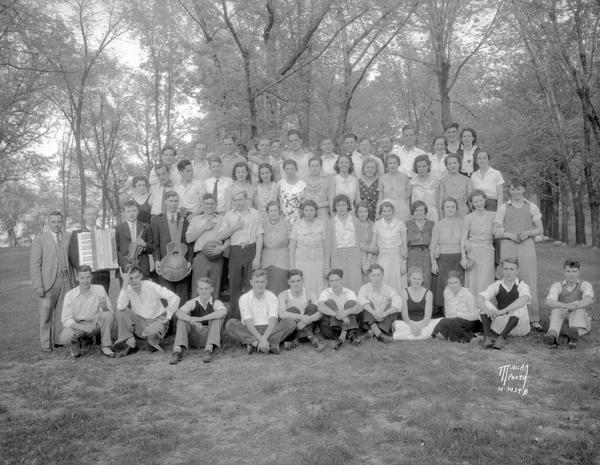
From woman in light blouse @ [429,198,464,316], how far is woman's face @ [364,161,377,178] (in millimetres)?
1180

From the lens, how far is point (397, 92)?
2839cm

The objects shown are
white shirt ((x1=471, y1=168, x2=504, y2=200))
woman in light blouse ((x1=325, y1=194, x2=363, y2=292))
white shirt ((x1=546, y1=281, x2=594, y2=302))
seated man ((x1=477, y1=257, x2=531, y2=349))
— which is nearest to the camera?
seated man ((x1=477, y1=257, x2=531, y2=349))

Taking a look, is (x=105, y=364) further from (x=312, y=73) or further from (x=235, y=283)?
(x=312, y=73)

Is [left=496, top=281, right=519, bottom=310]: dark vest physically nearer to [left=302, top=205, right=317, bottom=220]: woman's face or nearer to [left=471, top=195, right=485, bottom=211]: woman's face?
[left=471, top=195, right=485, bottom=211]: woman's face

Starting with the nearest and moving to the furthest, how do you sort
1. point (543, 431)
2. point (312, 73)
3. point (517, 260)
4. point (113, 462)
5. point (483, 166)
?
1. point (113, 462)
2. point (543, 431)
3. point (517, 260)
4. point (483, 166)
5. point (312, 73)

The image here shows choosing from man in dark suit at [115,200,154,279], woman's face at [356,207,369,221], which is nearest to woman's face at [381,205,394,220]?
woman's face at [356,207,369,221]

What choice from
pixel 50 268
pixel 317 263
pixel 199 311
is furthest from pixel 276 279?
pixel 50 268

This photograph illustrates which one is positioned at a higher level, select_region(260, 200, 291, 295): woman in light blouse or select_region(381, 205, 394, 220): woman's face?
select_region(381, 205, 394, 220): woman's face

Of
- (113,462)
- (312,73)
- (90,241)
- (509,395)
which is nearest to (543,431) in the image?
(509,395)

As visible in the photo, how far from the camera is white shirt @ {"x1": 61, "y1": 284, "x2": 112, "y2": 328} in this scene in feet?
22.1

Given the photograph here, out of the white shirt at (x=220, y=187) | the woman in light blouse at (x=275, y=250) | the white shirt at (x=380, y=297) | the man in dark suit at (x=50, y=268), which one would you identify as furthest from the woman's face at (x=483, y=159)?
the man in dark suit at (x=50, y=268)

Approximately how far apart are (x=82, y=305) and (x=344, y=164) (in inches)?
164

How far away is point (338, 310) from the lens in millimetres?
6641

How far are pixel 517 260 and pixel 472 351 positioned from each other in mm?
1747
